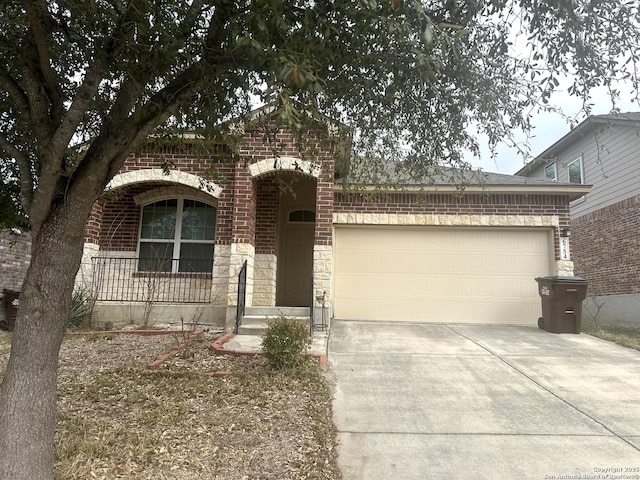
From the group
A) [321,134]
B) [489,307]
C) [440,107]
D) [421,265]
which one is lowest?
[489,307]

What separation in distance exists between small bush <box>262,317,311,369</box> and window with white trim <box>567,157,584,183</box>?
1245 cm

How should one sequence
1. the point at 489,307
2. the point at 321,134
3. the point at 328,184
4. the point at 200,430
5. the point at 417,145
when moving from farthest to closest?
the point at 489,307, the point at 328,184, the point at 417,145, the point at 321,134, the point at 200,430

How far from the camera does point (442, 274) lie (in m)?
10.3

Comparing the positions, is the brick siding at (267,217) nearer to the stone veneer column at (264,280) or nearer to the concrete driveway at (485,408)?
the stone veneer column at (264,280)

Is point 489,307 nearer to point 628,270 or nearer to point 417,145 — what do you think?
point 628,270

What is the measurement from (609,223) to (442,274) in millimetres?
6270

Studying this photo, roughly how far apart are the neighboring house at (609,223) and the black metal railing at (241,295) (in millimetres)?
7854

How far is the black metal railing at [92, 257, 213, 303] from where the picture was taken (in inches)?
375

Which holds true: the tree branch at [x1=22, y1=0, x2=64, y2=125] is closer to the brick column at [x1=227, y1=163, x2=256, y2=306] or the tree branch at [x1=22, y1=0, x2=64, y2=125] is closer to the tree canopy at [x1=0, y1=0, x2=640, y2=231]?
the tree canopy at [x1=0, y1=0, x2=640, y2=231]

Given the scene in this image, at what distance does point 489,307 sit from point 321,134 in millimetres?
7087

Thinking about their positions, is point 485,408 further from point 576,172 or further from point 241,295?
point 576,172

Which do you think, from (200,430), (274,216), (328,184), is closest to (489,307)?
(328,184)

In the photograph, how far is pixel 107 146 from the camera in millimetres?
3209

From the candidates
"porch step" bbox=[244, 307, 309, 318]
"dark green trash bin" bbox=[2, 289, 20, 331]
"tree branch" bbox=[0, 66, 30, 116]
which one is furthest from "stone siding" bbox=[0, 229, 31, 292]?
"tree branch" bbox=[0, 66, 30, 116]
